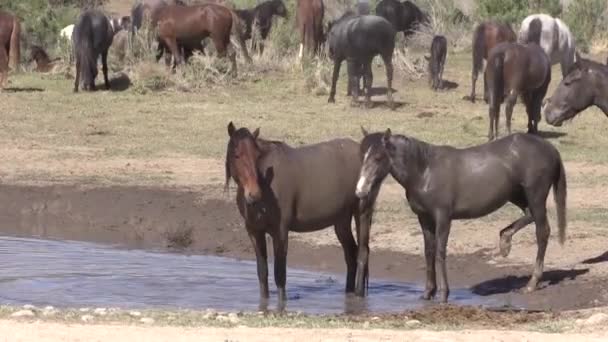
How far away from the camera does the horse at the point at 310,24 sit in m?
28.6

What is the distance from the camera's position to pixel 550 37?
2650 centimetres

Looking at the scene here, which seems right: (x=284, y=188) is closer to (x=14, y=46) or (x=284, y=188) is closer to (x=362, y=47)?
(x=362, y=47)

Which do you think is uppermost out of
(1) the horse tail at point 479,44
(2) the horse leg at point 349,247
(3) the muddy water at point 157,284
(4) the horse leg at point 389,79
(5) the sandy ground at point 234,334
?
(1) the horse tail at point 479,44

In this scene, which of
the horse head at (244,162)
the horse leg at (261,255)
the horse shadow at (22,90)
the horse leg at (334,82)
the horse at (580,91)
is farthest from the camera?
the horse shadow at (22,90)

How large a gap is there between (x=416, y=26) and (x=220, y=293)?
20.1 m

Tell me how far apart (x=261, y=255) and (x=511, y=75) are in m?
10.0

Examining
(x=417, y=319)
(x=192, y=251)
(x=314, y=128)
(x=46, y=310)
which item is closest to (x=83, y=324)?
(x=46, y=310)

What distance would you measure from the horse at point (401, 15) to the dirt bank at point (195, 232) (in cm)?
1487

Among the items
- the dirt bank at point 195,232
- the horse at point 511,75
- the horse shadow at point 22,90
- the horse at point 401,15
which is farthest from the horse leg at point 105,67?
the dirt bank at point 195,232

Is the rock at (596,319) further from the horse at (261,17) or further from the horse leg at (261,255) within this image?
the horse at (261,17)

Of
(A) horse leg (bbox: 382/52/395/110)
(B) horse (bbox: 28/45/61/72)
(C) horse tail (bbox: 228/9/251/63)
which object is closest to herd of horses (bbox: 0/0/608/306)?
(A) horse leg (bbox: 382/52/395/110)

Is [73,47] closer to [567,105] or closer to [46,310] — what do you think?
[567,105]

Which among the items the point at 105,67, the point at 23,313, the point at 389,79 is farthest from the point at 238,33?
the point at 23,313

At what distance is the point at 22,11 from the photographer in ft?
109
